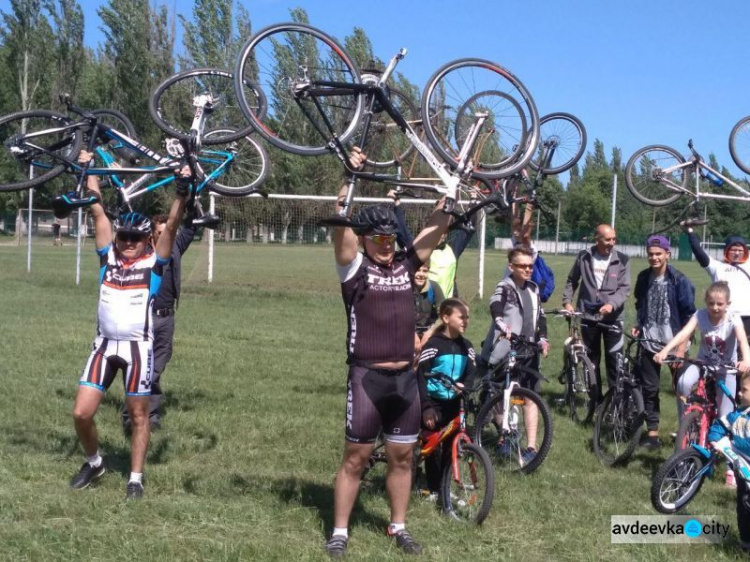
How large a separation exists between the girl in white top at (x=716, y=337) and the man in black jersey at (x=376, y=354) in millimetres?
2778

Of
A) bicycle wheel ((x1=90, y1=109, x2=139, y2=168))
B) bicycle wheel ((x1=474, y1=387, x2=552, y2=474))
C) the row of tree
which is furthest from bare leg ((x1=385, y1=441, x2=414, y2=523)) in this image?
the row of tree

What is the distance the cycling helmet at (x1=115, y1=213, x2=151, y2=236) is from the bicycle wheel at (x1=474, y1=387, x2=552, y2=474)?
9.73ft

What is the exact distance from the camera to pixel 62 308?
17141 millimetres

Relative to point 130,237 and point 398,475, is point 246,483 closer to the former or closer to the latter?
point 398,475

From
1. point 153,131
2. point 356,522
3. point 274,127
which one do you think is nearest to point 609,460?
point 356,522

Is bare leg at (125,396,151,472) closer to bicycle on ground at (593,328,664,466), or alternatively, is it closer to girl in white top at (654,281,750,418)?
bicycle on ground at (593,328,664,466)

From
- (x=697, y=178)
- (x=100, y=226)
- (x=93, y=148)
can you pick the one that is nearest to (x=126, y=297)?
(x=100, y=226)

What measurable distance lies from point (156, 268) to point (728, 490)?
4680mm

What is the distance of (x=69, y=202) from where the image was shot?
5887mm

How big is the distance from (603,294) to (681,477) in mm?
3190

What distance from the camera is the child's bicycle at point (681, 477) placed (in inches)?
223

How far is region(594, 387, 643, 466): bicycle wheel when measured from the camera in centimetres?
718

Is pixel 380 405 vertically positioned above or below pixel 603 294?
below

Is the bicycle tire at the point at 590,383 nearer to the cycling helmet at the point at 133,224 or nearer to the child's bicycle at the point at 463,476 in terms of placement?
the child's bicycle at the point at 463,476
